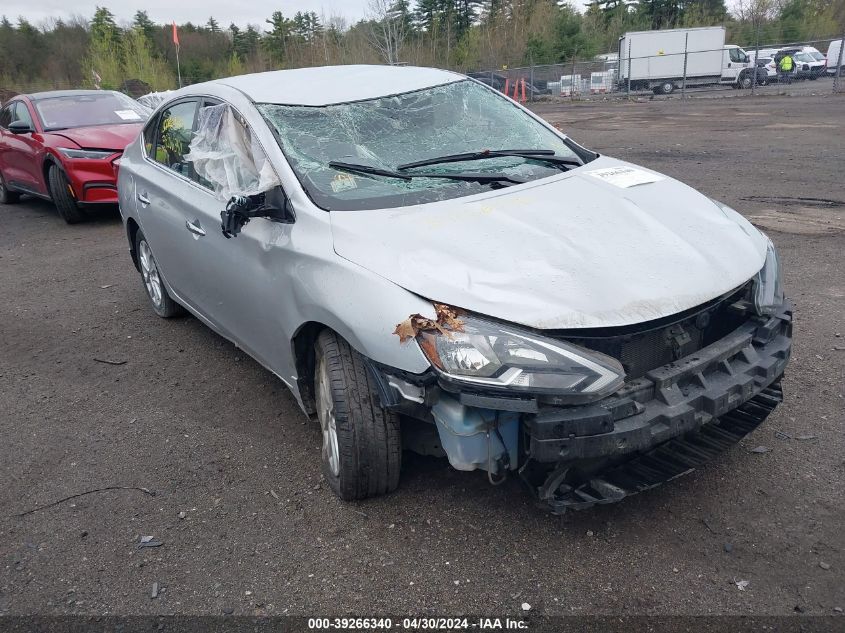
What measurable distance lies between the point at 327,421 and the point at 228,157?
154 centimetres

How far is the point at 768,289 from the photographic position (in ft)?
9.90

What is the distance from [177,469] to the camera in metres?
3.48

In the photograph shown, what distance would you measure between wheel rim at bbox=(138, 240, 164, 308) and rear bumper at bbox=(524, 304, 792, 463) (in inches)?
147

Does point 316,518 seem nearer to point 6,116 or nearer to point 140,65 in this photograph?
point 6,116

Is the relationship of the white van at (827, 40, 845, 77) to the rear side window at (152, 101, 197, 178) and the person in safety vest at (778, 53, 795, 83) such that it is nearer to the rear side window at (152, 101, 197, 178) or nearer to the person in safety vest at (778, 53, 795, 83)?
the person in safety vest at (778, 53, 795, 83)

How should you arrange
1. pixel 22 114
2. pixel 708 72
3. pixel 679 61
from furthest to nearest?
pixel 679 61, pixel 708 72, pixel 22 114

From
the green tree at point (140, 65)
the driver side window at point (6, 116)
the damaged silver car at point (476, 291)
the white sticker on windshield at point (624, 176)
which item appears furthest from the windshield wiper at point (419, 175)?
the green tree at point (140, 65)

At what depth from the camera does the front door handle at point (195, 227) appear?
394cm

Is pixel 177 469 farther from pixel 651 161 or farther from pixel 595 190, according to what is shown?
pixel 651 161

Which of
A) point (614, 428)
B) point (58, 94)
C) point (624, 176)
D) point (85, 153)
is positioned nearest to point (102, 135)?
point (85, 153)

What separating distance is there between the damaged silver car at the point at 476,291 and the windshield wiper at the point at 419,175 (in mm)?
11

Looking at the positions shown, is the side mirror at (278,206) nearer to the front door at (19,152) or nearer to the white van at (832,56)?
the front door at (19,152)

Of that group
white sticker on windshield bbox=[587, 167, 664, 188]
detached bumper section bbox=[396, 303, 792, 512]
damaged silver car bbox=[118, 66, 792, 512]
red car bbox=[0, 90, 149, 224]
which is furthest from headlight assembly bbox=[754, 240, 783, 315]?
red car bbox=[0, 90, 149, 224]

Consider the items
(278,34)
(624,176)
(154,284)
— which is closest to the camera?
(624,176)
